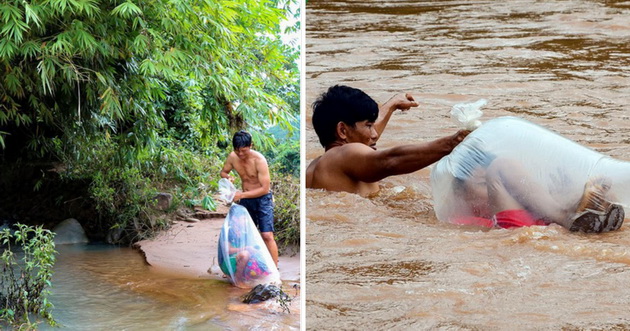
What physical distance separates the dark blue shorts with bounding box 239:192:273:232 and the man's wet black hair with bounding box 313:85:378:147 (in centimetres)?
49

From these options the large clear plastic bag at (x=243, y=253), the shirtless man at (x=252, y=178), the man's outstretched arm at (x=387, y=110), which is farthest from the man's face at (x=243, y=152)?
the man's outstretched arm at (x=387, y=110)

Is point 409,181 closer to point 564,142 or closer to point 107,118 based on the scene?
point 564,142

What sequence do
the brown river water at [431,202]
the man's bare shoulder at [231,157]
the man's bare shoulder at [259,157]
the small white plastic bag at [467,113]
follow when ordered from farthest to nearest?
1. the small white plastic bag at [467,113]
2. the man's bare shoulder at [231,157]
3. the man's bare shoulder at [259,157]
4. the brown river water at [431,202]

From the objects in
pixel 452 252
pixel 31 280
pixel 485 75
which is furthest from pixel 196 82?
pixel 485 75

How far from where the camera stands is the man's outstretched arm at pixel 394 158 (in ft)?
8.55

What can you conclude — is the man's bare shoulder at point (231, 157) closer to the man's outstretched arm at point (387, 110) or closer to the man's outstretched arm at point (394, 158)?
the man's outstretched arm at point (394, 158)

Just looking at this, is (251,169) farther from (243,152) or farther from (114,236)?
(114,236)

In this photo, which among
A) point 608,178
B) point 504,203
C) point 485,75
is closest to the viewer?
point 608,178

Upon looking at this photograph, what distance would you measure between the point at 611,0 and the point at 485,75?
9.16 ft

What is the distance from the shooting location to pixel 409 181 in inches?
124

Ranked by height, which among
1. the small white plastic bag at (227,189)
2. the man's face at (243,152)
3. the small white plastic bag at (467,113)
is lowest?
the small white plastic bag at (227,189)

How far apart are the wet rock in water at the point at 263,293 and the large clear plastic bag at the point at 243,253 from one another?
0.08 ft

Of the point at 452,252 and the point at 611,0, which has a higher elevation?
the point at 611,0

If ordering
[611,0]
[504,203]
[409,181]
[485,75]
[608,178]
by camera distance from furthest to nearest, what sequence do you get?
[611,0] → [485,75] → [409,181] → [504,203] → [608,178]
